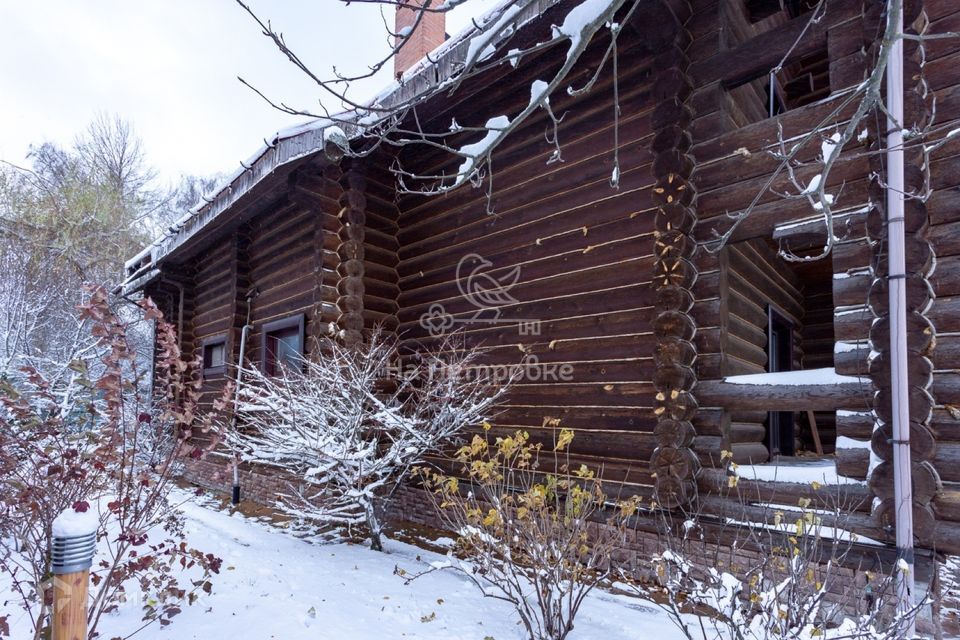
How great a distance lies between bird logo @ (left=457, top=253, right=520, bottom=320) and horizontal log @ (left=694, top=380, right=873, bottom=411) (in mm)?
2333

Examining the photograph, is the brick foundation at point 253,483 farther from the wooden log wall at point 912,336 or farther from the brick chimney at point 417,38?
the brick chimney at point 417,38

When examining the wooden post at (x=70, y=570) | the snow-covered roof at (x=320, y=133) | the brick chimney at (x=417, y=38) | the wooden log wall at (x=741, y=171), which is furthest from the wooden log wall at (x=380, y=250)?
the wooden post at (x=70, y=570)

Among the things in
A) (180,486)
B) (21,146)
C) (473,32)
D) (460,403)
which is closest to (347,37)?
(473,32)

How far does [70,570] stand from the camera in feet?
7.24

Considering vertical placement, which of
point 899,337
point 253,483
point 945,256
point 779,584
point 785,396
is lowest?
point 253,483

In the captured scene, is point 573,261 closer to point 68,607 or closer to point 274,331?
point 68,607

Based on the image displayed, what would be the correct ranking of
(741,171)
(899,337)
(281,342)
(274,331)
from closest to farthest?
(899,337), (741,171), (281,342), (274,331)

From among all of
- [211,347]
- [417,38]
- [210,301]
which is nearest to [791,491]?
[417,38]

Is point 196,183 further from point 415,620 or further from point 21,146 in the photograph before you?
point 415,620

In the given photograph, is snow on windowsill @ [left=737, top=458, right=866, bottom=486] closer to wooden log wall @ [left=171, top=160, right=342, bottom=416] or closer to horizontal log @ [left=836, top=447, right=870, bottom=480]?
horizontal log @ [left=836, top=447, right=870, bottom=480]

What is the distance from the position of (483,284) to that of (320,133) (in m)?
2.54

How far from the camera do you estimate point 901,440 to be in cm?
340

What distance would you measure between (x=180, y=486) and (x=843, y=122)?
11.0m

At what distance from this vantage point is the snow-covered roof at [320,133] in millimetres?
5145
